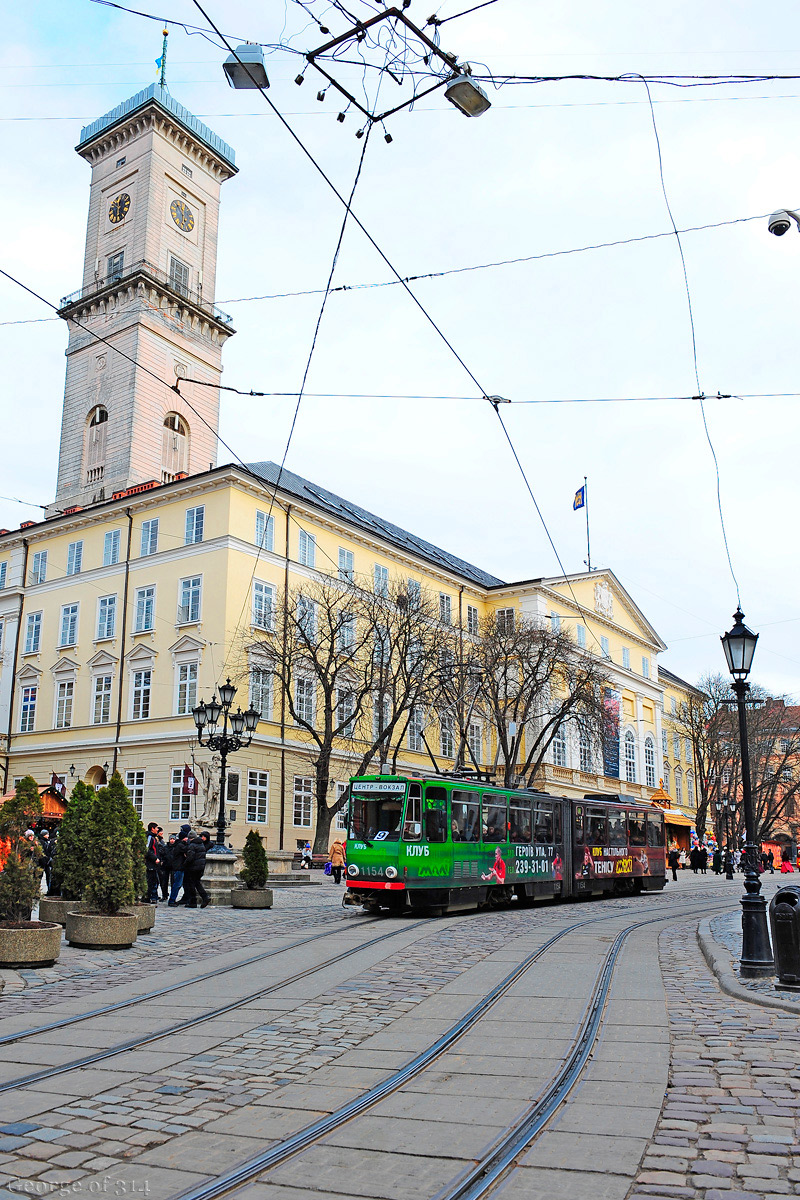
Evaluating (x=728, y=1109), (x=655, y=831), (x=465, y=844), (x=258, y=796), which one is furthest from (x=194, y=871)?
(x=258, y=796)

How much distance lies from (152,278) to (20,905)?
47.6 meters

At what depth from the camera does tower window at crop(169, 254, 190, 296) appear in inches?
2270

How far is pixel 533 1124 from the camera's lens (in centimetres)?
615

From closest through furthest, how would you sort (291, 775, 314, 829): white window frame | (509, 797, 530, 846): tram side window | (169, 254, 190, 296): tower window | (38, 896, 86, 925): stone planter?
1. (38, 896, 86, 925): stone planter
2. (509, 797, 530, 846): tram side window
3. (291, 775, 314, 829): white window frame
4. (169, 254, 190, 296): tower window

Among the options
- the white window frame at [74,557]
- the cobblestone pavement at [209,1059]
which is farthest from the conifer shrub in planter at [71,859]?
the white window frame at [74,557]

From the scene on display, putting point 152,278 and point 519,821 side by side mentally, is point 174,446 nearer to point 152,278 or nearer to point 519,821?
point 152,278

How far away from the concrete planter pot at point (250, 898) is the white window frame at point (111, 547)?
1160 inches

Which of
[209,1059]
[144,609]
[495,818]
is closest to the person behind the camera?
[209,1059]

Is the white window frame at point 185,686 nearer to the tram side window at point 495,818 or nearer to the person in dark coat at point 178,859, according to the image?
the person in dark coat at point 178,859

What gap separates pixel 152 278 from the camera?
180ft

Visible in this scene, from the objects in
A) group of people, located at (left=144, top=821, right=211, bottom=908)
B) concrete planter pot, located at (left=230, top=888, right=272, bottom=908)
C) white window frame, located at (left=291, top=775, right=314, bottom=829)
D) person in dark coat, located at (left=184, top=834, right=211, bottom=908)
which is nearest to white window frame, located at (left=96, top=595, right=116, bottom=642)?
white window frame, located at (left=291, top=775, right=314, bottom=829)

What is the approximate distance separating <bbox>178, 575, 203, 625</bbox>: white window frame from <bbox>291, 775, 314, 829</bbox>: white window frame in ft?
26.9

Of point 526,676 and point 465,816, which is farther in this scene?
point 526,676

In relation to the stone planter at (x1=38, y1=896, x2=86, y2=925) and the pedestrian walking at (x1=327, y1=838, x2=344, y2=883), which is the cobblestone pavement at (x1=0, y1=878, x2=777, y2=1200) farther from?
the pedestrian walking at (x1=327, y1=838, x2=344, y2=883)
